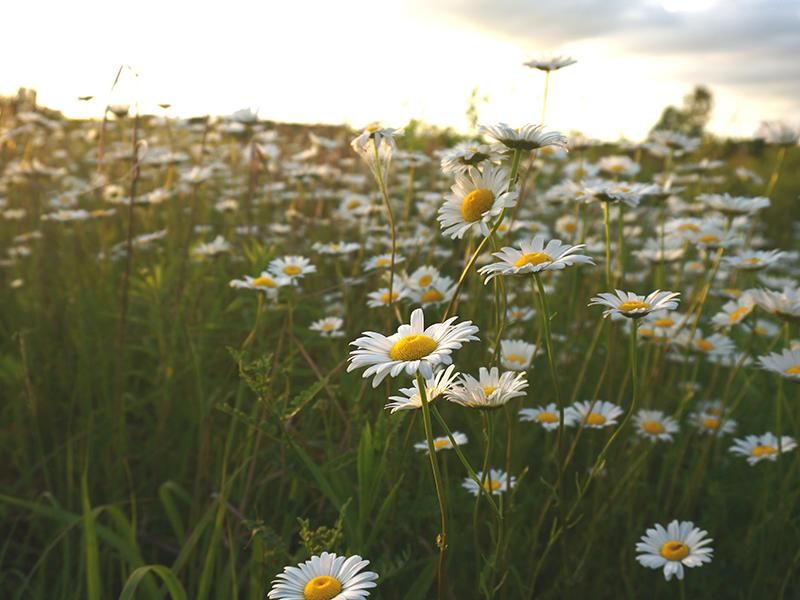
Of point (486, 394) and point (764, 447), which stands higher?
point (486, 394)

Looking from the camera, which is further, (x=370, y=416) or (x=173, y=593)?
(x=370, y=416)

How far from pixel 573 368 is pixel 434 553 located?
1.42 metres

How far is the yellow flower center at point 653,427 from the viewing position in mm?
2316

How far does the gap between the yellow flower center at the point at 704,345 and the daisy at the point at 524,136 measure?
1314 millimetres

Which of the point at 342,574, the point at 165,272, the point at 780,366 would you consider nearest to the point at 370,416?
the point at 342,574

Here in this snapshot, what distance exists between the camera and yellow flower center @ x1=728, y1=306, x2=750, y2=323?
89.6 inches

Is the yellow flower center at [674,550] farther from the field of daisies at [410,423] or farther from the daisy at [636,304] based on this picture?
the daisy at [636,304]

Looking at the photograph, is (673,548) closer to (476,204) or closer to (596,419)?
(596,419)

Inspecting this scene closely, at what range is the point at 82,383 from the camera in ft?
8.48

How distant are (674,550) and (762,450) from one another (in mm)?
700

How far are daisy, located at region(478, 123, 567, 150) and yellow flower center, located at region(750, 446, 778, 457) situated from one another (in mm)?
1170

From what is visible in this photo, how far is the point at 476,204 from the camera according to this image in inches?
58.3

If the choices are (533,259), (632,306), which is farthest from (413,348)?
(632,306)

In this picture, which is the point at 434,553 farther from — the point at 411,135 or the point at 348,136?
the point at 348,136
